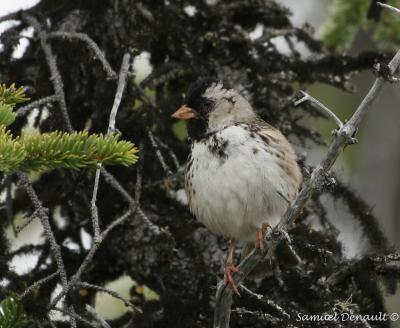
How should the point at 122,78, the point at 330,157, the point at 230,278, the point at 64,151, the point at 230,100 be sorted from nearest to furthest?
1. the point at 64,151
2. the point at 330,157
3. the point at 230,278
4. the point at 122,78
5. the point at 230,100

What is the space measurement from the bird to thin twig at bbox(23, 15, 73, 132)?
29.0 inches

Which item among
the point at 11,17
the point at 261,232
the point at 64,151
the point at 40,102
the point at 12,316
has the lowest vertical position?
the point at 12,316

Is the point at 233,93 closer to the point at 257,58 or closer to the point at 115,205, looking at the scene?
the point at 257,58

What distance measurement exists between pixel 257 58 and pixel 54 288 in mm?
1900

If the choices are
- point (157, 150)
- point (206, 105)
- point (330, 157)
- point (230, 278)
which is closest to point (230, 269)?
point (230, 278)

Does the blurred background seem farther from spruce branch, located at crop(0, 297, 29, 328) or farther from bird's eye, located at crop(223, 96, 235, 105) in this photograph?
spruce branch, located at crop(0, 297, 29, 328)

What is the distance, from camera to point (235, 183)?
13.7 ft

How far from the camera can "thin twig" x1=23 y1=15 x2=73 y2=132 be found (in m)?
3.97

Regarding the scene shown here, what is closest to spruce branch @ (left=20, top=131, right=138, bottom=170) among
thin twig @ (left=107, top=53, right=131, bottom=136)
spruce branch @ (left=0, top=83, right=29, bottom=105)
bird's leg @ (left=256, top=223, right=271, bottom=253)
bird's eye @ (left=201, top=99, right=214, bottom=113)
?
spruce branch @ (left=0, top=83, right=29, bottom=105)

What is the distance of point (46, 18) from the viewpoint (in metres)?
4.60

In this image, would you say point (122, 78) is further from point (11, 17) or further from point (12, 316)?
point (12, 316)

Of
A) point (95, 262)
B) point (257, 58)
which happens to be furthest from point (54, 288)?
point (257, 58)

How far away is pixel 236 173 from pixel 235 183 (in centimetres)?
5

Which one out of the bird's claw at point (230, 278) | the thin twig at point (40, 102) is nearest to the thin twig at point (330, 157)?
the bird's claw at point (230, 278)
